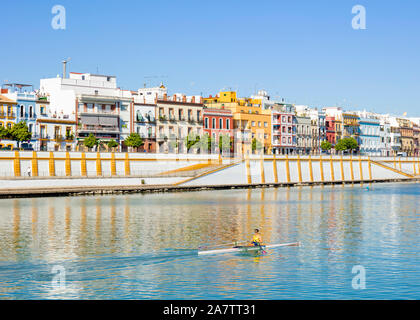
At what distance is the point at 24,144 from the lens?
351 feet

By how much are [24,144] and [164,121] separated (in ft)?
107

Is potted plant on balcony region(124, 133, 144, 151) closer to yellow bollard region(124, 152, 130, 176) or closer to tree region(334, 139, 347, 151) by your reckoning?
yellow bollard region(124, 152, 130, 176)

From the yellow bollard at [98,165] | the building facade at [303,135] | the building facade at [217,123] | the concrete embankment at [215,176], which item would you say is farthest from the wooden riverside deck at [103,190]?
the building facade at [303,135]

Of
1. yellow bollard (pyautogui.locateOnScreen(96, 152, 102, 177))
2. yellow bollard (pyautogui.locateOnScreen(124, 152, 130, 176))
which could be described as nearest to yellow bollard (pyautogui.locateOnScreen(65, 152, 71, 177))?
yellow bollard (pyautogui.locateOnScreen(96, 152, 102, 177))

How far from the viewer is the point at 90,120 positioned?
11756 cm

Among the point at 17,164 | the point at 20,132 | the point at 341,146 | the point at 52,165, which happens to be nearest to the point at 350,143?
the point at 341,146

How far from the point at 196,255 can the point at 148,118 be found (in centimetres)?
8950

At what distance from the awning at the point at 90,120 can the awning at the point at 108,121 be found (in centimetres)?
107

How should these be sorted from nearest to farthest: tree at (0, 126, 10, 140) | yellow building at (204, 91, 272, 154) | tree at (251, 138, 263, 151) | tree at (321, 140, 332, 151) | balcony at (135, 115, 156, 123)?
tree at (0, 126, 10, 140) → balcony at (135, 115, 156, 123) → tree at (251, 138, 263, 151) → yellow building at (204, 91, 272, 154) → tree at (321, 140, 332, 151)

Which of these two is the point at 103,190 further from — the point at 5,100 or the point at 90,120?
the point at 90,120

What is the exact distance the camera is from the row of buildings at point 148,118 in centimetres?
11038

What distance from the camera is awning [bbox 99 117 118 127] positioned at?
393ft
